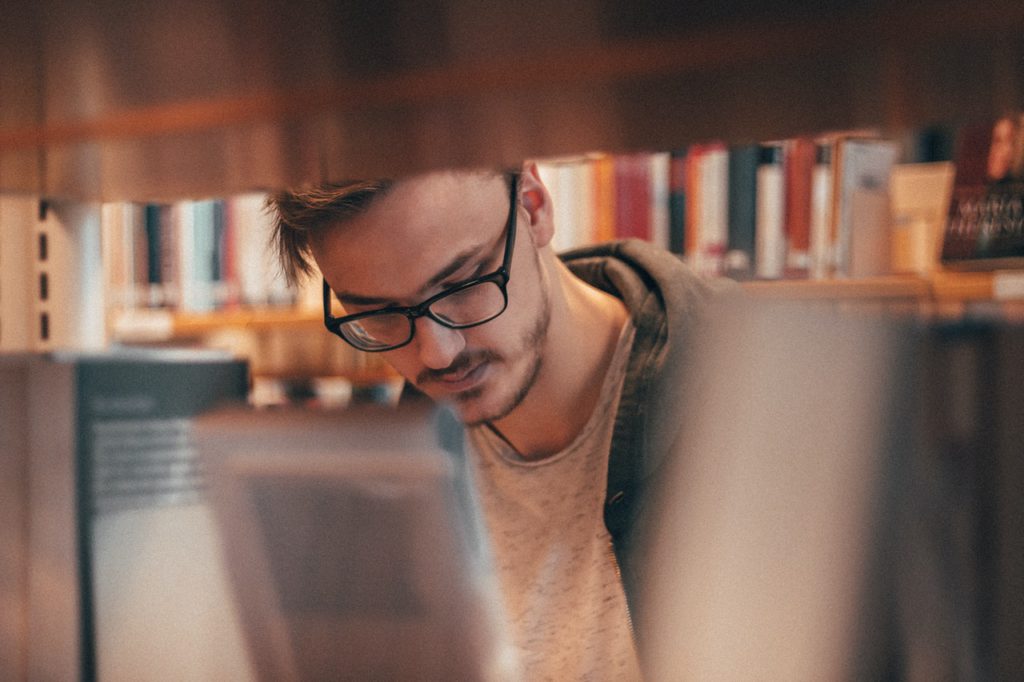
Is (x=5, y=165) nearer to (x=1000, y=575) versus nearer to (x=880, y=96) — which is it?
(x=880, y=96)

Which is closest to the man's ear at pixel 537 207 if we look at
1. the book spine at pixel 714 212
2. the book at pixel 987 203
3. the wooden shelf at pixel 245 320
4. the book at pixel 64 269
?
the book at pixel 64 269

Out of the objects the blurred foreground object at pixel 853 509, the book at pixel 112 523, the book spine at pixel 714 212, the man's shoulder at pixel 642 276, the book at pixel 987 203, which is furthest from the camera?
the book spine at pixel 714 212

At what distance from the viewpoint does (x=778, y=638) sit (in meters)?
0.63

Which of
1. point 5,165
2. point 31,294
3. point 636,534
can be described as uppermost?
point 5,165

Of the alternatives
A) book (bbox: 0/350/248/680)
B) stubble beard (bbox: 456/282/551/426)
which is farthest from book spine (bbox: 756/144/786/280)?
book (bbox: 0/350/248/680)

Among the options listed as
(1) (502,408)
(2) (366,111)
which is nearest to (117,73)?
(2) (366,111)

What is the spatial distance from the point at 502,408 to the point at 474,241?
0.27 m

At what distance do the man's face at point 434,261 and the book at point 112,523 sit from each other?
16 cm

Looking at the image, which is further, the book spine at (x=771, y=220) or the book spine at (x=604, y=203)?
the book spine at (x=604, y=203)

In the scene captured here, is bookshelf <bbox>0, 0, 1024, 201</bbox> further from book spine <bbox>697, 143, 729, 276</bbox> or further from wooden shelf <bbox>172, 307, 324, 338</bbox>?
wooden shelf <bbox>172, 307, 324, 338</bbox>

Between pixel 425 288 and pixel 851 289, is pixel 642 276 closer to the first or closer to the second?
pixel 851 289

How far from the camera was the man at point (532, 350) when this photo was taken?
2.74 ft

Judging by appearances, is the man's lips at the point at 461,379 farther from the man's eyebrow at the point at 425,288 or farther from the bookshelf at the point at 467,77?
the bookshelf at the point at 467,77

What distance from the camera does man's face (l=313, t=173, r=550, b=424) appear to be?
0.83m
